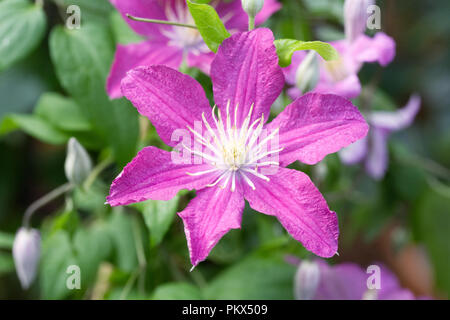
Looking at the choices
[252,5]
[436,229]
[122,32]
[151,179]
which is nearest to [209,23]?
[252,5]

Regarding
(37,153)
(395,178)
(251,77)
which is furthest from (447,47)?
(251,77)

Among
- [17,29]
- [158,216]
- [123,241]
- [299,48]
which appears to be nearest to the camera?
[299,48]

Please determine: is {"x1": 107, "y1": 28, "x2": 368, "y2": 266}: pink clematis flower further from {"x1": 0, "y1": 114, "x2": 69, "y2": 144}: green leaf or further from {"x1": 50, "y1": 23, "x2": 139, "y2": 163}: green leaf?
{"x1": 0, "y1": 114, "x2": 69, "y2": 144}: green leaf

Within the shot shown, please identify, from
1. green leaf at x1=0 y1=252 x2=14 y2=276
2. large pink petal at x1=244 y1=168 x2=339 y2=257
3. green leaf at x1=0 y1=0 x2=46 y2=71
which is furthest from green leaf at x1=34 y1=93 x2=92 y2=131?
large pink petal at x1=244 y1=168 x2=339 y2=257

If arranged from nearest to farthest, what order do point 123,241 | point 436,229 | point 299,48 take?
point 299,48
point 123,241
point 436,229

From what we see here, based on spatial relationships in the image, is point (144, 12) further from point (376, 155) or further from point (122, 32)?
point (376, 155)

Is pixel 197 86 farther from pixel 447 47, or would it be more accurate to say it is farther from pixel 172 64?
pixel 447 47

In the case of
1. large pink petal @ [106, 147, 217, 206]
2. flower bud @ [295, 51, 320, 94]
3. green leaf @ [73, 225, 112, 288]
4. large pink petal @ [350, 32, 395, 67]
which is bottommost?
green leaf @ [73, 225, 112, 288]
